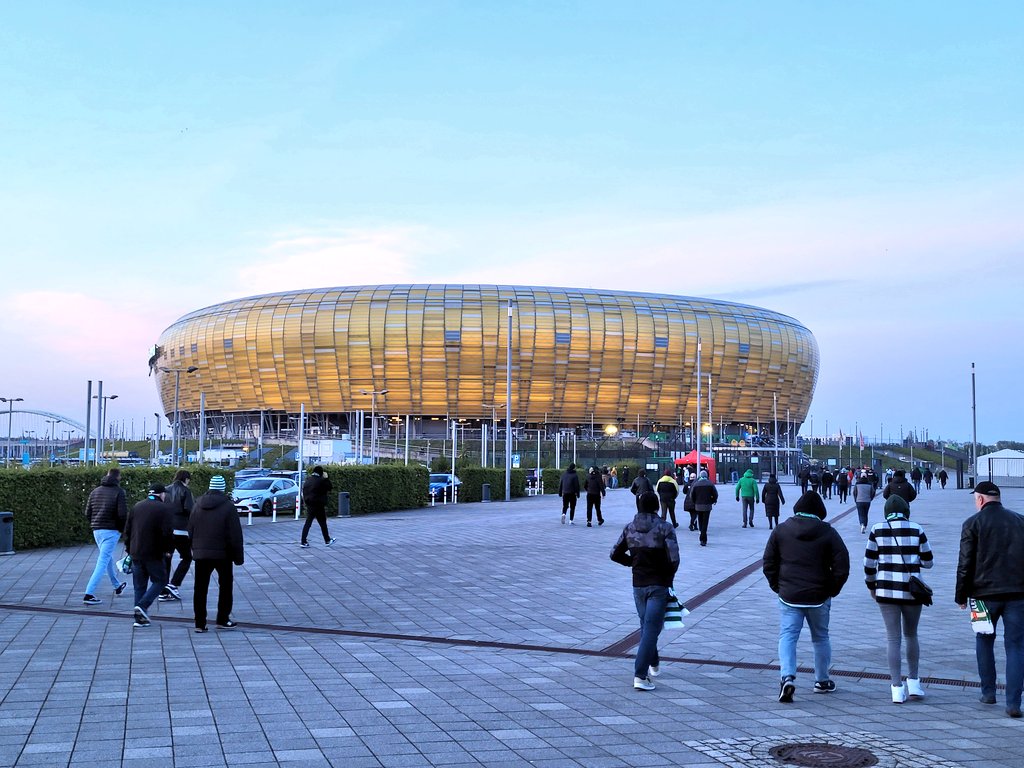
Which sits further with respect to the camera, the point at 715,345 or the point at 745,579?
the point at 715,345

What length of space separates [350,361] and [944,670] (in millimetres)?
100403

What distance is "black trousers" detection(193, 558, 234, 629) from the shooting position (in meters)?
11.2

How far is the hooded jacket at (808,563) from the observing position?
798 centimetres

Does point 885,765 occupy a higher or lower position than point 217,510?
lower

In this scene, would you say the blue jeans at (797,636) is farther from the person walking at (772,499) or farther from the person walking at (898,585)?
the person walking at (772,499)

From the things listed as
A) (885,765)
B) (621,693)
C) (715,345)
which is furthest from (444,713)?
(715,345)

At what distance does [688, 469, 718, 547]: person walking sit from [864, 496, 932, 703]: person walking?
14.7 meters

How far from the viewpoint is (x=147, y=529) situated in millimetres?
12219

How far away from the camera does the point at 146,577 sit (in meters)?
12.3

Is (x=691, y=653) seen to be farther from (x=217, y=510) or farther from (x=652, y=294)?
(x=652, y=294)

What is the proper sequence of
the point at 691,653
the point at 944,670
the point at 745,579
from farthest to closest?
the point at 745,579
the point at 691,653
the point at 944,670

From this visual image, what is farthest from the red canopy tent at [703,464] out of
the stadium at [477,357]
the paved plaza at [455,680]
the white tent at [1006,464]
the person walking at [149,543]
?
the person walking at [149,543]

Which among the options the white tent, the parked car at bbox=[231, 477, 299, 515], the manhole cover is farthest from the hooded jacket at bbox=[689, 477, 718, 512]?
the white tent

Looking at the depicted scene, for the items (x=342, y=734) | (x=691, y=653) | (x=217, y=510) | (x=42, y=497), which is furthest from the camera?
(x=42, y=497)
